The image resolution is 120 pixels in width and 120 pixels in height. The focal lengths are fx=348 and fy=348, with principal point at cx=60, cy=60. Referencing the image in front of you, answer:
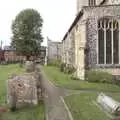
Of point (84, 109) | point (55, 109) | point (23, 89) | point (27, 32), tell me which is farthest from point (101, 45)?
point (27, 32)

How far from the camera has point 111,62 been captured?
3166cm

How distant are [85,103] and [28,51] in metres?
A: 60.2

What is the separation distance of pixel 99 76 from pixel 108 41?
4.32 metres

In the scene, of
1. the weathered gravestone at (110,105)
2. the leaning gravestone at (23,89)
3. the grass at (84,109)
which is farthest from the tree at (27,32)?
the weathered gravestone at (110,105)

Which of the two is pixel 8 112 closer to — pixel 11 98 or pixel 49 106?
pixel 11 98

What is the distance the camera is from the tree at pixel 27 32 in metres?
77.1

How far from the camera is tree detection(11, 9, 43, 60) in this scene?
253 feet

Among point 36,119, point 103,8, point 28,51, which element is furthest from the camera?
point 28,51

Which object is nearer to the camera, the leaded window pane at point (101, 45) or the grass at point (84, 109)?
the grass at point (84, 109)

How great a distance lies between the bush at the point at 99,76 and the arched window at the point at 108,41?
2341mm

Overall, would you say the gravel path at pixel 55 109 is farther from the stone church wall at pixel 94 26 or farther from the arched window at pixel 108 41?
the arched window at pixel 108 41

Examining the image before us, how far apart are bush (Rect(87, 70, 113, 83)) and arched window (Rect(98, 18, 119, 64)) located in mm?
2341

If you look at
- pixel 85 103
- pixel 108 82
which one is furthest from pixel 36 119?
pixel 108 82

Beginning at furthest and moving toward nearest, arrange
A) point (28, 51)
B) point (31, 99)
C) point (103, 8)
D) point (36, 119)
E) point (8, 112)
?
point (28, 51), point (103, 8), point (31, 99), point (8, 112), point (36, 119)
